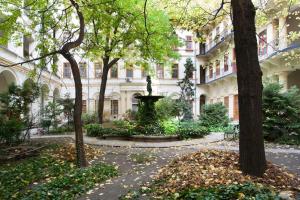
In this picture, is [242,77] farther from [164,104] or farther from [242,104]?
[164,104]

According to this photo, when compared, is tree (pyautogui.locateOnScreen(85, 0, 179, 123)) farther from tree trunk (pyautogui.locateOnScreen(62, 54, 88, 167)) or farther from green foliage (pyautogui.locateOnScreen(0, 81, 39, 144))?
tree trunk (pyautogui.locateOnScreen(62, 54, 88, 167))

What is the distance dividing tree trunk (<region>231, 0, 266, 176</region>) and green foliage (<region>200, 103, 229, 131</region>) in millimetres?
14983

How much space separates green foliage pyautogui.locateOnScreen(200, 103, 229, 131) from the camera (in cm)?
2225

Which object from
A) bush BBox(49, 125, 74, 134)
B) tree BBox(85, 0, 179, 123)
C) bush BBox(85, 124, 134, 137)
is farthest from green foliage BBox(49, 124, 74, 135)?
bush BBox(85, 124, 134, 137)

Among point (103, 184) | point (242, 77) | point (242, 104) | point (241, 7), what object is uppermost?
point (241, 7)

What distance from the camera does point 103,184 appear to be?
8.00 metres

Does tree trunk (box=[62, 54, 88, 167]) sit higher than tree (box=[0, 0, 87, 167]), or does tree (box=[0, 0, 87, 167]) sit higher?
tree (box=[0, 0, 87, 167])

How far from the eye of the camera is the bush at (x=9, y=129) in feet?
40.1

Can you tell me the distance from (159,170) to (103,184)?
1690 mm

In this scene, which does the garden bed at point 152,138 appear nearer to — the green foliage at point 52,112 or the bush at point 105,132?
the bush at point 105,132

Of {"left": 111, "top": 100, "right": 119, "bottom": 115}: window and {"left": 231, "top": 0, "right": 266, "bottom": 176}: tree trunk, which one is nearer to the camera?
{"left": 231, "top": 0, "right": 266, "bottom": 176}: tree trunk

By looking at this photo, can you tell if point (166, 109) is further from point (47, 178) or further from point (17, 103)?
point (47, 178)

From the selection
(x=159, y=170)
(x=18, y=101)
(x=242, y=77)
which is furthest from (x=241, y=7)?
(x=18, y=101)

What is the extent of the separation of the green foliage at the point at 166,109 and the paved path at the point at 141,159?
→ 4584mm
